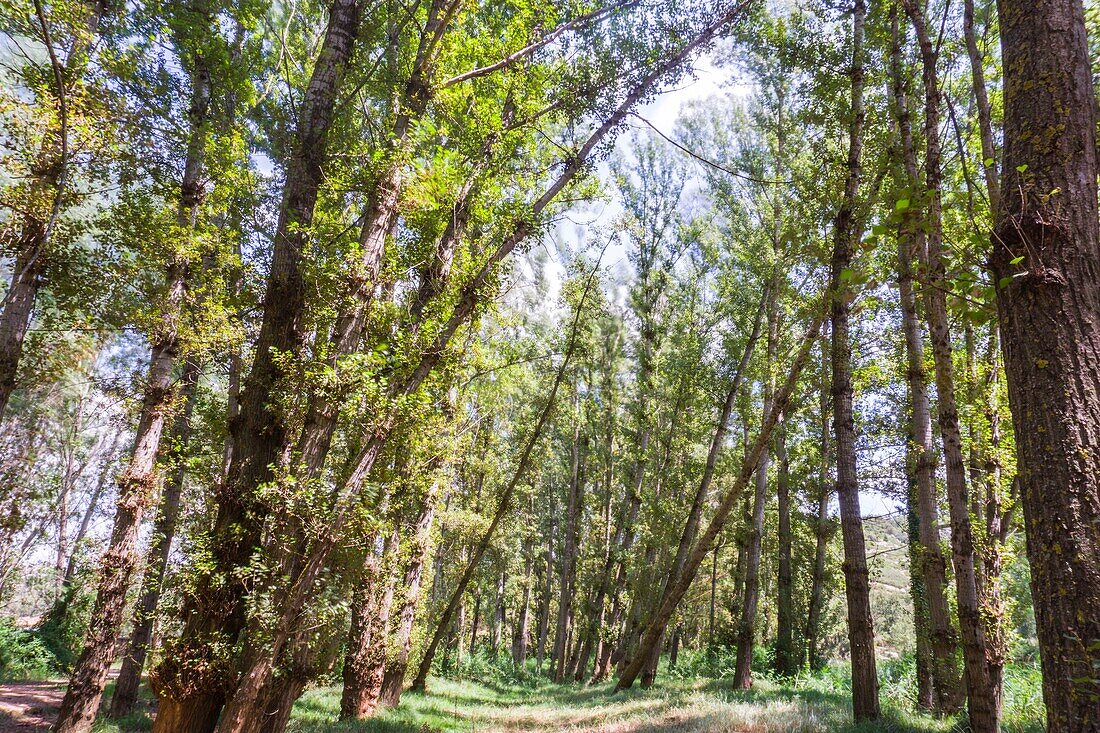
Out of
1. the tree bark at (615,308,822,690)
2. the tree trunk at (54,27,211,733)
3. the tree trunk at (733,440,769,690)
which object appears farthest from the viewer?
the tree trunk at (733,440,769,690)

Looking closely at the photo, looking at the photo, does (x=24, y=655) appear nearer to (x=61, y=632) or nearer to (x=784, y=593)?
(x=61, y=632)

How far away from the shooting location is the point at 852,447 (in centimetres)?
813

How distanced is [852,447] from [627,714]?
5.98 m

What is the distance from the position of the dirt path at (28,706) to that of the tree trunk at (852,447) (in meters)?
12.4

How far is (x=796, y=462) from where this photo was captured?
19594 millimetres

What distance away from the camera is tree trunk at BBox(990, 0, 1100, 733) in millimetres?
1915

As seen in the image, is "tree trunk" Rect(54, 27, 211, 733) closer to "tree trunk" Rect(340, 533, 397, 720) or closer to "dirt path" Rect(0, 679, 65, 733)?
"dirt path" Rect(0, 679, 65, 733)

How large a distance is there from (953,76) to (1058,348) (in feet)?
37.8

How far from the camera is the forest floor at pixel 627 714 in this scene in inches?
269

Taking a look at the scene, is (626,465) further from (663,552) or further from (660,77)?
(660,77)

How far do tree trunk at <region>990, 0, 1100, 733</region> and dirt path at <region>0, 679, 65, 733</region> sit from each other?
12.9 m

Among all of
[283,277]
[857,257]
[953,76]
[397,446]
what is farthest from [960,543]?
[953,76]

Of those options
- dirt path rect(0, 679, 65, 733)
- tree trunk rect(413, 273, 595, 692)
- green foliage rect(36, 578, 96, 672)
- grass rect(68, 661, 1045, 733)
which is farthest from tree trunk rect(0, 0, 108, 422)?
green foliage rect(36, 578, 96, 672)

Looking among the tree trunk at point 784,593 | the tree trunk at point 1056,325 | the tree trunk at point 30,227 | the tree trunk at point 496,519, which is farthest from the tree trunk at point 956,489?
the tree trunk at point 30,227
